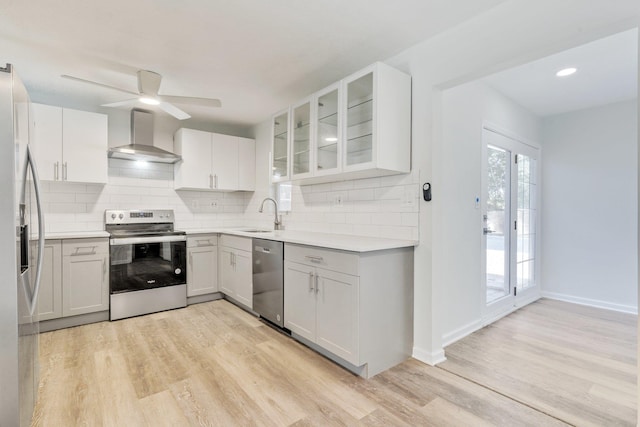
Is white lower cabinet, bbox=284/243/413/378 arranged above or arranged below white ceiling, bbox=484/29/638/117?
below

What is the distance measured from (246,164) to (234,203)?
67 cm

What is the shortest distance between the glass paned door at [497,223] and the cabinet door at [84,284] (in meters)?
3.93

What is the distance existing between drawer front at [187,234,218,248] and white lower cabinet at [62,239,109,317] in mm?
854

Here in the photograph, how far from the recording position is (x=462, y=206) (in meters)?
2.82

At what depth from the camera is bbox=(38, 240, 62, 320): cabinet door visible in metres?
2.97

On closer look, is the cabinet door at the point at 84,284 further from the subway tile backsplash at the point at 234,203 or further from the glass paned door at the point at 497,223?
the glass paned door at the point at 497,223

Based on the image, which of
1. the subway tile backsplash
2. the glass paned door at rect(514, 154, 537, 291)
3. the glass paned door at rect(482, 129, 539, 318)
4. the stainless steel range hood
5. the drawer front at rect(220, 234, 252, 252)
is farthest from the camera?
the glass paned door at rect(514, 154, 537, 291)

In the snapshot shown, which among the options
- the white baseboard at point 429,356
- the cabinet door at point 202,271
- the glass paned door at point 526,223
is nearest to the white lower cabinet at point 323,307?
the white baseboard at point 429,356

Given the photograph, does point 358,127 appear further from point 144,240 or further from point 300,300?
point 144,240

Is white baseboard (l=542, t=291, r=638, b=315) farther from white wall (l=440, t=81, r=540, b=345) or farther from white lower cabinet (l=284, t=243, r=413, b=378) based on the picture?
white lower cabinet (l=284, t=243, r=413, b=378)

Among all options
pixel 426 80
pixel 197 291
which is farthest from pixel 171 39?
pixel 197 291

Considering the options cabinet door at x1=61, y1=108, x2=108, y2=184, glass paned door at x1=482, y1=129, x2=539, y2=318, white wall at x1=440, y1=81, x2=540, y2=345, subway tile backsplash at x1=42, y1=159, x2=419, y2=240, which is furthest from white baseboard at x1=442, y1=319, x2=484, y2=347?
cabinet door at x1=61, y1=108, x2=108, y2=184

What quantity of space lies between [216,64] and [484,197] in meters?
2.78

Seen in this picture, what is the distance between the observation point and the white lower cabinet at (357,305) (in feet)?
6.97
